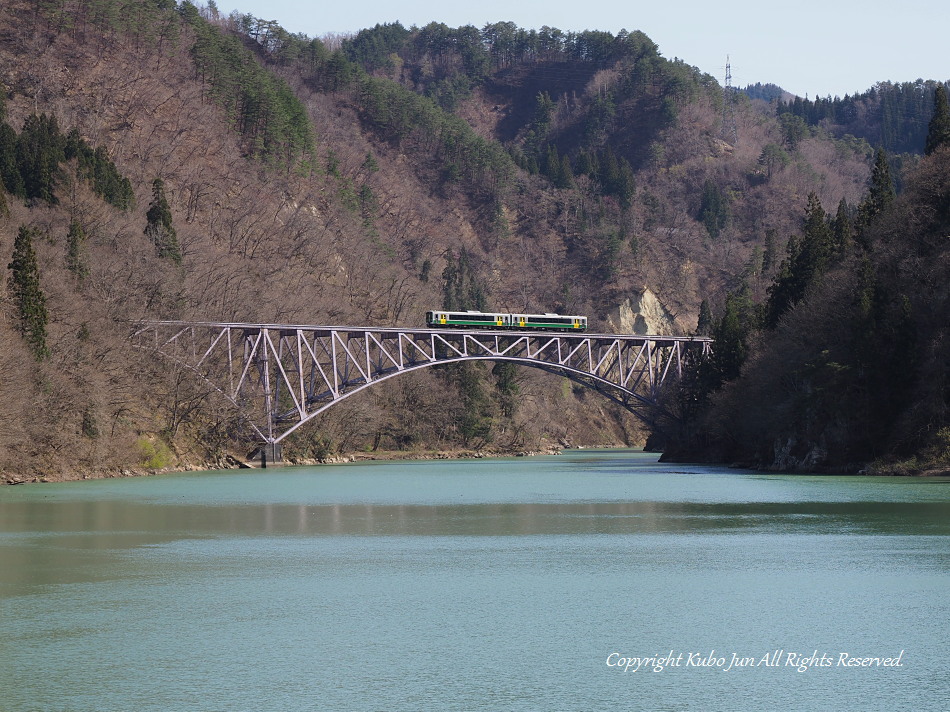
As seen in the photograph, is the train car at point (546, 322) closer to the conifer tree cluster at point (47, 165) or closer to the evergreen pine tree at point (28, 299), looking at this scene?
the conifer tree cluster at point (47, 165)

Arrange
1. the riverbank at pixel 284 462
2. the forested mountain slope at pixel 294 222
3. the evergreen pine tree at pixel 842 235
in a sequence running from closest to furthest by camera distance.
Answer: the riverbank at pixel 284 462 → the forested mountain slope at pixel 294 222 → the evergreen pine tree at pixel 842 235

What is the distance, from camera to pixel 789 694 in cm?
1517

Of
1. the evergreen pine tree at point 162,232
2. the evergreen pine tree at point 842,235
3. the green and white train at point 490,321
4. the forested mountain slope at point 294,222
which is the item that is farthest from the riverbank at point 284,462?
the evergreen pine tree at point 842,235

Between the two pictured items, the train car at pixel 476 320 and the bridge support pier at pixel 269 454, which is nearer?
the bridge support pier at pixel 269 454

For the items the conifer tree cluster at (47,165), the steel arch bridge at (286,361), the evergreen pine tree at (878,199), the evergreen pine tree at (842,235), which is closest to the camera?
the evergreen pine tree at (878,199)

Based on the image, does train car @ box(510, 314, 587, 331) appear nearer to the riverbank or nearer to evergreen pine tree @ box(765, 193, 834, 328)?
the riverbank

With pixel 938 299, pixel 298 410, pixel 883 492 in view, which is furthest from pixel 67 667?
pixel 298 410

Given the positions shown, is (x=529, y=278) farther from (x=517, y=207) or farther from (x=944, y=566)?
(x=944, y=566)

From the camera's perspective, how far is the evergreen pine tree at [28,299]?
61.5 m

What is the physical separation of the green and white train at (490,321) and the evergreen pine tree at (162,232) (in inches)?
786

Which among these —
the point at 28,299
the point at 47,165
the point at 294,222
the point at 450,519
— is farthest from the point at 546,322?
the point at 450,519

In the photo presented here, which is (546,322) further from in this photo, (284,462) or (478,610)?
(478,610)

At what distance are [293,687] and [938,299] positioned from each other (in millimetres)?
52659

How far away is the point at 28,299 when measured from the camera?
204ft
